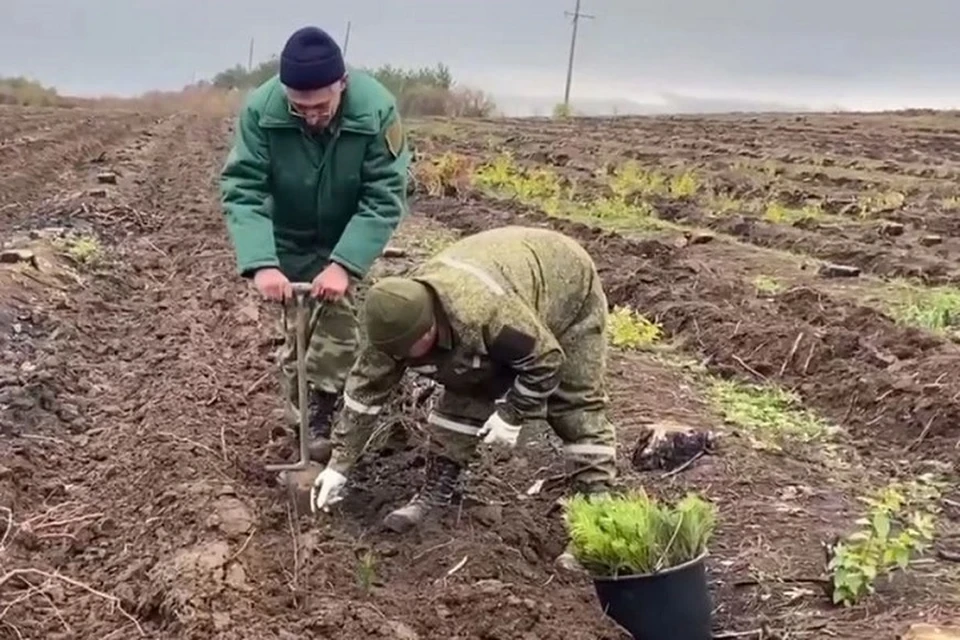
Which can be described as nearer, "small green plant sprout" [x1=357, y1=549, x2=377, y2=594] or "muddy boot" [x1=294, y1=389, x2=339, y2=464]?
"small green plant sprout" [x1=357, y1=549, x2=377, y2=594]

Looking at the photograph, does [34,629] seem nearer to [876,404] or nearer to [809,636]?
[809,636]

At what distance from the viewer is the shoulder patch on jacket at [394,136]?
479 cm

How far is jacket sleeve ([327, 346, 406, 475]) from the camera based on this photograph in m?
4.46

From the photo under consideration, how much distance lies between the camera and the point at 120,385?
687 centimetres

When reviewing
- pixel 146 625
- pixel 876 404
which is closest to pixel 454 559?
pixel 146 625

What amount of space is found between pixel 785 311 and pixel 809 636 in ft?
14.7

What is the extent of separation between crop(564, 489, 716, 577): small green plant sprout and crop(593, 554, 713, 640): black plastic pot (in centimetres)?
4

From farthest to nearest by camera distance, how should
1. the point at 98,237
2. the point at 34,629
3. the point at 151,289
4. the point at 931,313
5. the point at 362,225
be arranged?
the point at 98,237, the point at 151,289, the point at 931,313, the point at 362,225, the point at 34,629

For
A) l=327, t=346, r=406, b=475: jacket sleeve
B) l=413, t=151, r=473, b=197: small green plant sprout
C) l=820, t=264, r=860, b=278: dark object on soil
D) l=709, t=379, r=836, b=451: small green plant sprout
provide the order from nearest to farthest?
l=327, t=346, r=406, b=475: jacket sleeve, l=709, t=379, r=836, b=451: small green plant sprout, l=820, t=264, r=860, b=278: dark object on soil, l=413, t=151, r=473, b=197: small green plant sprout

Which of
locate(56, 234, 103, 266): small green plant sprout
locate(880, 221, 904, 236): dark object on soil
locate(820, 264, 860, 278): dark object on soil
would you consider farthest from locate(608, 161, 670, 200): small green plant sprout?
locate(56, 234, 103, 266): small green plant sprout

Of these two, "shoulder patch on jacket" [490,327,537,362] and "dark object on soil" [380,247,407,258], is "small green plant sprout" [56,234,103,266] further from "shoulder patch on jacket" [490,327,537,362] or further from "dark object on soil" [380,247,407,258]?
"shoulder patch on jacket" [490,327,537,362]

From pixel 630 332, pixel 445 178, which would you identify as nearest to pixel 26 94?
pixel 445 178

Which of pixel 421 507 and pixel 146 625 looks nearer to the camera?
pixel 146 625

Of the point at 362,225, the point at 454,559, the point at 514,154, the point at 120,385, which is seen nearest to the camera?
the point at 454,559
